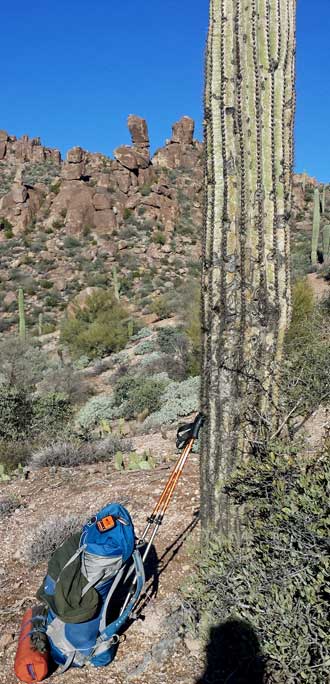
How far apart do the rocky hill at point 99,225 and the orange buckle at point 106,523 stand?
23359 mm

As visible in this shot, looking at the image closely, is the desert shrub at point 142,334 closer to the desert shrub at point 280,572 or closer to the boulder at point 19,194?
the desert shrub at point 280,572

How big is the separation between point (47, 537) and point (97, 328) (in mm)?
15886

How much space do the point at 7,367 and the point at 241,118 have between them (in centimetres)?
1041

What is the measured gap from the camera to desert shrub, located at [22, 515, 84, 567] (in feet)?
14.6

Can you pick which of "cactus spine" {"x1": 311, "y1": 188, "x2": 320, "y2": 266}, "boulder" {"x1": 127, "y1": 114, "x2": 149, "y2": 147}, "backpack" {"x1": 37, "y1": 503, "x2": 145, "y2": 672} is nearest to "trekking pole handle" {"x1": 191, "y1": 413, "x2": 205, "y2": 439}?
"backpack" {"x1": 37, "y1": 503, "x2": 145, "y2": 672}

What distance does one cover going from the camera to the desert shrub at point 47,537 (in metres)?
4.44

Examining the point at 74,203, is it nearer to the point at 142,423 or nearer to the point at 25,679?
the point at 142,423

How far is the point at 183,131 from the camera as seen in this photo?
45.9m

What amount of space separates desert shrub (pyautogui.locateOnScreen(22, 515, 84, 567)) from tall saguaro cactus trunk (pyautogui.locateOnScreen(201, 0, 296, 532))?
5.94ft

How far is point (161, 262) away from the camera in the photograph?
3347cm

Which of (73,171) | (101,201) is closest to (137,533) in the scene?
(101,201)

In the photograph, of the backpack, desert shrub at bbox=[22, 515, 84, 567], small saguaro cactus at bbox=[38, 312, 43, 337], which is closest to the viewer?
the backpack

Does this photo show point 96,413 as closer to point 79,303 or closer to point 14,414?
point 14,414

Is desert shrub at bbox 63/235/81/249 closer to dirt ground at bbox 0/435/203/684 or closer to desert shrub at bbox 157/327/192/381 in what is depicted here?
desert shrub at bbox 157/327/192/381
